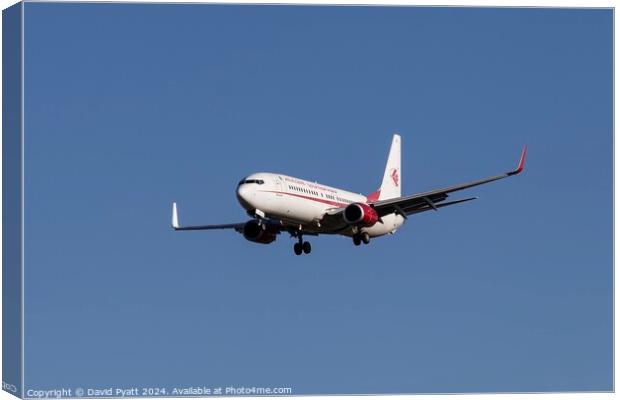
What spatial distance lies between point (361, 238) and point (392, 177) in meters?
13.3

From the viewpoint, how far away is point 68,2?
4119 cm

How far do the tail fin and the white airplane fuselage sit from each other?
1036cm

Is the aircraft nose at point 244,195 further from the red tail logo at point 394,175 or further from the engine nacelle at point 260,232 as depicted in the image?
the red tail logo at point 394,175

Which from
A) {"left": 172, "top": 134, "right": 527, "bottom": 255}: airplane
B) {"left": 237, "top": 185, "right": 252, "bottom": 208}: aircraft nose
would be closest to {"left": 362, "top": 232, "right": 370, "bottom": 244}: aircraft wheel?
{"left": 172, "top": 134, "right": 527, "bottom": 255}: airplane

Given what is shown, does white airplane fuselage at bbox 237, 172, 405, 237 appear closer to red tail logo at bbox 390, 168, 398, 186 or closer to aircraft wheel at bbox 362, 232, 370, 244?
aircraft wheel at bbox 362, 232, 370, 244

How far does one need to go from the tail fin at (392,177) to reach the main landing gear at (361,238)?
9935mm

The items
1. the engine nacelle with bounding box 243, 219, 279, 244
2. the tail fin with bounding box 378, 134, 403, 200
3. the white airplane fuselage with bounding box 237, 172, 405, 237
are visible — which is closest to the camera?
the white airplane fuselage with bounding box 237, 172, 405, 237

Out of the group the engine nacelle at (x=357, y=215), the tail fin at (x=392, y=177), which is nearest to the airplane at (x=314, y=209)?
the engine nacelle at (x=357, y=215)

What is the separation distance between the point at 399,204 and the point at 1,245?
25.4 metres

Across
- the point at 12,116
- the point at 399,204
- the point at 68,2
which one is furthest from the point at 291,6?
the point at 399,204

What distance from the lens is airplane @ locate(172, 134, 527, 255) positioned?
55812mm

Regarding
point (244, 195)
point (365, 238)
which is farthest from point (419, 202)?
point (244, 195)

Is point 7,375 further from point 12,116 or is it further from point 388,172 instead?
point 388,172

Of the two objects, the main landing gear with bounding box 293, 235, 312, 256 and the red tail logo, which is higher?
the red tail logo
